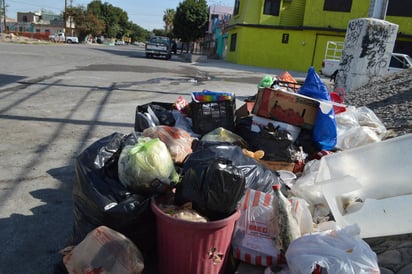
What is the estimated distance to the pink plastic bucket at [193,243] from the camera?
188cm

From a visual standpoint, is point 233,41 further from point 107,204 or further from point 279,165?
point 107,204

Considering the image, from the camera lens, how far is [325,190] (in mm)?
2590

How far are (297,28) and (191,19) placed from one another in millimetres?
17528

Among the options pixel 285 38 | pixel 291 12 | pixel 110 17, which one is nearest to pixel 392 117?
pixel 285 38

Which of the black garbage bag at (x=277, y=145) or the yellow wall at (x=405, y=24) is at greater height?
the yellow wall at (x=405, y=24)

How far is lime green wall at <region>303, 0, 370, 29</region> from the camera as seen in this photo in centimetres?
2436

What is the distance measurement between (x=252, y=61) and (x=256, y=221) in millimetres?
26135

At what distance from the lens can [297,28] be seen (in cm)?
2531

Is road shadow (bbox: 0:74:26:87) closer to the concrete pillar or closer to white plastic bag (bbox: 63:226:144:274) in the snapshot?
white plastic bag (bbox: 63:226:144:274)

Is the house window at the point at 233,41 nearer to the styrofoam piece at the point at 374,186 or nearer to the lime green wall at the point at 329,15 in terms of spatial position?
the lime green wall at the point at 329,15

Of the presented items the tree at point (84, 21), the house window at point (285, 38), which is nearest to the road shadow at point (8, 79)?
the house window at point (285, 38)

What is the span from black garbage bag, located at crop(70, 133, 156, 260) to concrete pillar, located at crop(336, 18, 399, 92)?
25.2 feet

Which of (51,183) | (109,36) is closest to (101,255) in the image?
(51,183)

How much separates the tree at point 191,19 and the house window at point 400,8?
21582 mm
